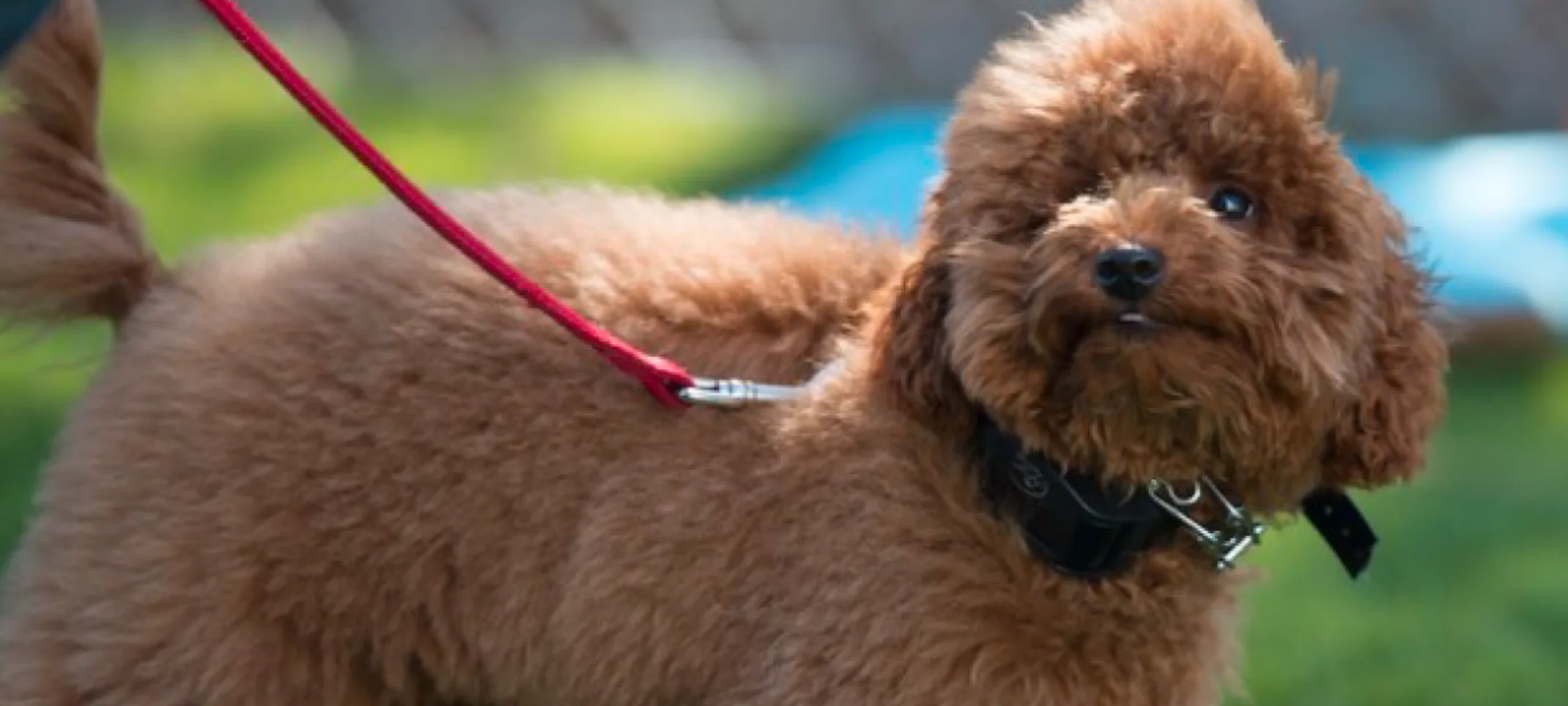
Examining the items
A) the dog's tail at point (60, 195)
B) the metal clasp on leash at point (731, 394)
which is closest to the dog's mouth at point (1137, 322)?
the metal clasp on leash at point (731, 394)

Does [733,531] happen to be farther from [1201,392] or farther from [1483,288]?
[1483,288]

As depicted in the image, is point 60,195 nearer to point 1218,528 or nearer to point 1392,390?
point 1218,528

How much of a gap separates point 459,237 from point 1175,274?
2.60 feet

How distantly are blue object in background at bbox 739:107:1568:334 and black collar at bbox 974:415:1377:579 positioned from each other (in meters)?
2.54

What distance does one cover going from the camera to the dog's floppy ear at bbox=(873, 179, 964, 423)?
237cm

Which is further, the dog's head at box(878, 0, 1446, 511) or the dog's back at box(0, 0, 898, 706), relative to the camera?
the dog's back at box(0, 0, 898, 706)

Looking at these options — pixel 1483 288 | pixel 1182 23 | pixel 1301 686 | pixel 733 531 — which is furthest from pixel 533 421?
pixel 1483 288

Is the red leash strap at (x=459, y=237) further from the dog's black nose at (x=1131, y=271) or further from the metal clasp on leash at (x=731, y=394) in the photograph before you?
the dog's black nose at (x=1131, y=271)

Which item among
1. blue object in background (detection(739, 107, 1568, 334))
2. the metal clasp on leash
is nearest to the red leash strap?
the metal clasp on leash

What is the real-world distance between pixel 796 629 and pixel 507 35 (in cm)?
556

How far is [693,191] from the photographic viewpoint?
594cm

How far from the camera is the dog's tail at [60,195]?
8.87 ft

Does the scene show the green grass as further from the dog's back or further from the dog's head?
the dog's head

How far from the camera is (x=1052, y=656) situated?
2.35 m
